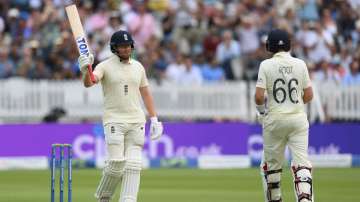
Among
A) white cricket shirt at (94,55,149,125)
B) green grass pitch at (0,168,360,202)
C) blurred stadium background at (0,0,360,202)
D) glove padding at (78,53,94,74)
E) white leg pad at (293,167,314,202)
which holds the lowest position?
white leg pad at (293,167,314,202)

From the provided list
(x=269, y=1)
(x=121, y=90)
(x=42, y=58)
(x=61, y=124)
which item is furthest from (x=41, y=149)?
(x=121, y=90)

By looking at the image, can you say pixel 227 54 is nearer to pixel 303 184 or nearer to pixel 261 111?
pixel 261 111

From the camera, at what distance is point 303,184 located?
10328mm

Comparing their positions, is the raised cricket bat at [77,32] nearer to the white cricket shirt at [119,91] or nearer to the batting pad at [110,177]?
the white cricket shirt at [119,91]

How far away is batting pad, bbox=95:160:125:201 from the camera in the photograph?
10.4 m

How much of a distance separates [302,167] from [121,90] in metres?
1.80

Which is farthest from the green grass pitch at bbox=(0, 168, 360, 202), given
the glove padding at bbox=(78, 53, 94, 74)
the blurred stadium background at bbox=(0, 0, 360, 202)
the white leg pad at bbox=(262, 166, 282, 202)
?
the glove padding at bbox=(78, 53, 94, 74)

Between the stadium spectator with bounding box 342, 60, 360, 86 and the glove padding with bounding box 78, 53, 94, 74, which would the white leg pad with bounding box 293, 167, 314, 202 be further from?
the stadium spectator with bounding box 342, 60, 360, 86

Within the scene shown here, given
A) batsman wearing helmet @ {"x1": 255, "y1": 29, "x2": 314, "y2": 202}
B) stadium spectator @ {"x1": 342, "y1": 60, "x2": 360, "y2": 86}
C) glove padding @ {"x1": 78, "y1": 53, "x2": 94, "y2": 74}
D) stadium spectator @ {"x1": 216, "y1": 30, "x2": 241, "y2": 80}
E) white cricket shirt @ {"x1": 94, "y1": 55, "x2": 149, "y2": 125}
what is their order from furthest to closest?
stadium spectator @ {"x1": 216, "y1": 30, "x2": 241, "y2": 80} → stadium spectator @ {"x1": 342, "y1": 60, "x2": 360, "y2": 86} → white cricket shirt @ {"x1": 94, "y1": 55, "x2": 149, "y2": 125} → batsman wearing helmet @ {"x1": 255, "y1": 29, "x2": 314, "y2": 202} → glove padding @ {"x1": 78, "y1": 53, "x2": 94, "y2": 74}

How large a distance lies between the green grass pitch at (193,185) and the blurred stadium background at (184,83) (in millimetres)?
71

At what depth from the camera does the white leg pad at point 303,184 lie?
1030cm

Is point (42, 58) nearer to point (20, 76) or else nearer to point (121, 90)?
point (20, 76)

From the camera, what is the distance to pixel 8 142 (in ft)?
61.6

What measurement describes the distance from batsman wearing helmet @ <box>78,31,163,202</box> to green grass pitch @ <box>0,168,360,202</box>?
2.55 metres
